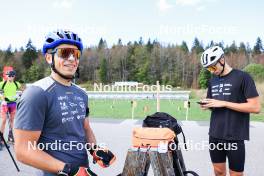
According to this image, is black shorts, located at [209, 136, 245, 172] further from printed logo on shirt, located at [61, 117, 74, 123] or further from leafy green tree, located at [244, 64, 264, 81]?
leafy green tree, located at [244, 64, 264, 81]

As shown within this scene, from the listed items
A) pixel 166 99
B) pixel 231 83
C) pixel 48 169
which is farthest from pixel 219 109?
pixel 166 99

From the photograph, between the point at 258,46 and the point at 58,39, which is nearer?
the point at 58,39

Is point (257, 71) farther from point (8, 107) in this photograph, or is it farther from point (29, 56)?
point (29, 56)

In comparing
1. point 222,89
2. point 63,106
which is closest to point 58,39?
point 63,106

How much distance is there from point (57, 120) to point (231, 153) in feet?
7.49

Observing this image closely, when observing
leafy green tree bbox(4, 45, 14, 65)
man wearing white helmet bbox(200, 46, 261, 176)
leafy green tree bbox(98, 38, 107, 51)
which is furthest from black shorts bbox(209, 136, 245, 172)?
leafy green tree bbox(98, 38, 107, 51)

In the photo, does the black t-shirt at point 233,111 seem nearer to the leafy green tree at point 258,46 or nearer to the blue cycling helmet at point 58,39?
the blue cycling helmet at point 58,39

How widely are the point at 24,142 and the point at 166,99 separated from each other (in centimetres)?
2504

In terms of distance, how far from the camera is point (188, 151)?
7535mm

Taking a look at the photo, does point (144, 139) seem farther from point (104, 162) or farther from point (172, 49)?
point (172, 49)

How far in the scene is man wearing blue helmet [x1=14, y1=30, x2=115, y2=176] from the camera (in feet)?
6.29

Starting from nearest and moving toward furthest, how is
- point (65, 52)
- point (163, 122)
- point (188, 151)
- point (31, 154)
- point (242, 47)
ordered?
point (31, 154)
point (65, 52)
point (163, 122)
point (188, 151)
point (242, 47)

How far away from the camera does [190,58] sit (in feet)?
247

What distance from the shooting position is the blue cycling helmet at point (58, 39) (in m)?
2.24
